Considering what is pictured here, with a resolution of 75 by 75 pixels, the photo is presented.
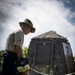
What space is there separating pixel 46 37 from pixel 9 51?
10.9m

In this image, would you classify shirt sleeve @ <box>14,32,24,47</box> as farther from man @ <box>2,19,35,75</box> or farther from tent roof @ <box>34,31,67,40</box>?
tent roof @ <box>34,31,67,40</box>

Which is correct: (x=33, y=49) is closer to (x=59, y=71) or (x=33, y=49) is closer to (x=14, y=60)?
(x=59, y=71)

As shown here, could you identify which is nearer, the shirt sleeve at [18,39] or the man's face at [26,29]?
the shirt sleeve at [18,39]

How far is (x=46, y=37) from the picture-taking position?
1472 cm

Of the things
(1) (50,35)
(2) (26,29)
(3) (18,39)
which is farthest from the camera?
(1) (50,35)

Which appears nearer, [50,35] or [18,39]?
[18,39]

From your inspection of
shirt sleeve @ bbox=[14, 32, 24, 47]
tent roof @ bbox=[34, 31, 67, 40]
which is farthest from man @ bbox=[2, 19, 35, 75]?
tent roof @ bbox=[34, 31, 67, 40]

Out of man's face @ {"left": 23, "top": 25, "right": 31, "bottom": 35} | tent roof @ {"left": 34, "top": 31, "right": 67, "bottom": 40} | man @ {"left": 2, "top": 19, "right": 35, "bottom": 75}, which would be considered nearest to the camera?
man @ {"left": 2, "top": 19, "right": 35, "bottom": 75}

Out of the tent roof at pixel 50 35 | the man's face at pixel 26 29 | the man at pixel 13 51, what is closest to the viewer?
the man at pixel 13 51

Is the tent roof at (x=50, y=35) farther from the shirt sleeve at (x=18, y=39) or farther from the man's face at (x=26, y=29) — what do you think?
the shirt sleeve at (x=18, y=39)

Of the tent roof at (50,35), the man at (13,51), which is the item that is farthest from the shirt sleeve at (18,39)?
the tent roof at (50,35)

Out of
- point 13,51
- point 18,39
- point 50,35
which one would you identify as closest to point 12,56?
point 13,51

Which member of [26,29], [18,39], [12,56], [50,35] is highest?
[50,35]

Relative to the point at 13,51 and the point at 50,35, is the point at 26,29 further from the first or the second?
the point at 50,35
